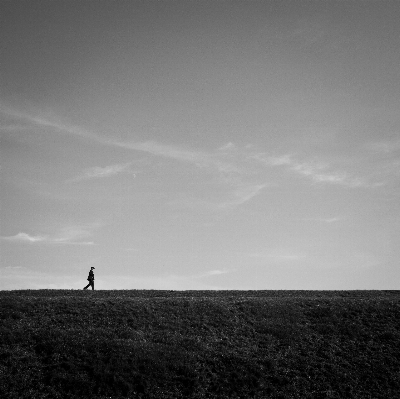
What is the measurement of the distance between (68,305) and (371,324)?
88.8 ft

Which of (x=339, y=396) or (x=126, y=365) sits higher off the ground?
(x=126, y=365)

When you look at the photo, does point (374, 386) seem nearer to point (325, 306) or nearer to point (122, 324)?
point (325, 306)

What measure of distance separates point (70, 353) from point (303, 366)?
53.8 feet

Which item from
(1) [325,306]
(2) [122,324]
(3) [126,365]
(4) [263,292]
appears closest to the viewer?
(3) [126,365]

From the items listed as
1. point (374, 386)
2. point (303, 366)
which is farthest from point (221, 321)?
point (374, 386)

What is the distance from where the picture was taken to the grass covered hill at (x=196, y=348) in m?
25.1

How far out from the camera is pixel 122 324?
32438 millimetres

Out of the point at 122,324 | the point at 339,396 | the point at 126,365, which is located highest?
the point at 122,324

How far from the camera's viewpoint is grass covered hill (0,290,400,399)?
82.5 feet

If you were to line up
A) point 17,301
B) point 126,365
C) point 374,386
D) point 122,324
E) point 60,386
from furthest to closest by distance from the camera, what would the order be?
point 17,301 < point 122,324 < point 374,386 < point 126,365 < point 60,386

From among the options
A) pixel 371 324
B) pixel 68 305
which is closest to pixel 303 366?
pixel 371 324

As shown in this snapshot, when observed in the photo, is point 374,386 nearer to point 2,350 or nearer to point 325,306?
point 325,306

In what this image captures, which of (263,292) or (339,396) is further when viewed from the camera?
(263,292)

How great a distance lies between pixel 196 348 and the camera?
97.7ft
